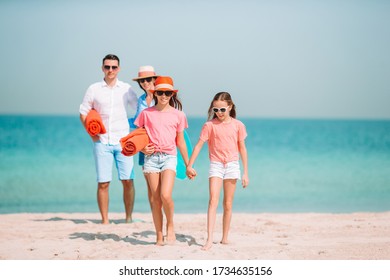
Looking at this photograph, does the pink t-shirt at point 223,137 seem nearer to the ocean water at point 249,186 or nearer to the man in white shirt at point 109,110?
the man in white shirt at point 109,110

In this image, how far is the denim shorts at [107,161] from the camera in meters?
7.10

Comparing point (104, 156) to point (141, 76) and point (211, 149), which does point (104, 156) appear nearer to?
point (141, 76)

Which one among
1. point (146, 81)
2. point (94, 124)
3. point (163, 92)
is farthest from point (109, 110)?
point (163, 92)

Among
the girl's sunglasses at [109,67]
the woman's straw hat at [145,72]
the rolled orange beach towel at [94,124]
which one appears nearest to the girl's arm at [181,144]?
the woman's straw hat at [145,72]

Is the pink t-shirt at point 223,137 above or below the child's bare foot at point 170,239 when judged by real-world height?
above

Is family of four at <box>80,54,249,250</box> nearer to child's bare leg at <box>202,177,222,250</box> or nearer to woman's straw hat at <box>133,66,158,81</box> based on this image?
child's bare leg at <box>202,177,222,250</box>

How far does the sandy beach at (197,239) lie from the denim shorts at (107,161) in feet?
1.79

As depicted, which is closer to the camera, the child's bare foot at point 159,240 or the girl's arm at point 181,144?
the girl's arm at point 181,144

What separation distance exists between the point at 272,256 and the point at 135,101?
2.34 meters

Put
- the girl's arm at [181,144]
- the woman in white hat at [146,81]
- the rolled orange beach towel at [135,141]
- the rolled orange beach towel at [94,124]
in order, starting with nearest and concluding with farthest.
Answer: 1. the rolled orange beach towel at [135,141]
2. the girl's arm at [181,144]
3. the woman in white hat at [146,81]
4. the rolled orange beach towel at [94,124]

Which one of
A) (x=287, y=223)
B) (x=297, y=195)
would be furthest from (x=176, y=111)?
(x=297, y=195)

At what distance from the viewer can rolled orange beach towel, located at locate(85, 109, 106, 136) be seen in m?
6.89

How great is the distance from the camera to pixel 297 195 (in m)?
12.6

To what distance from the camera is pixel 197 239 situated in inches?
251
